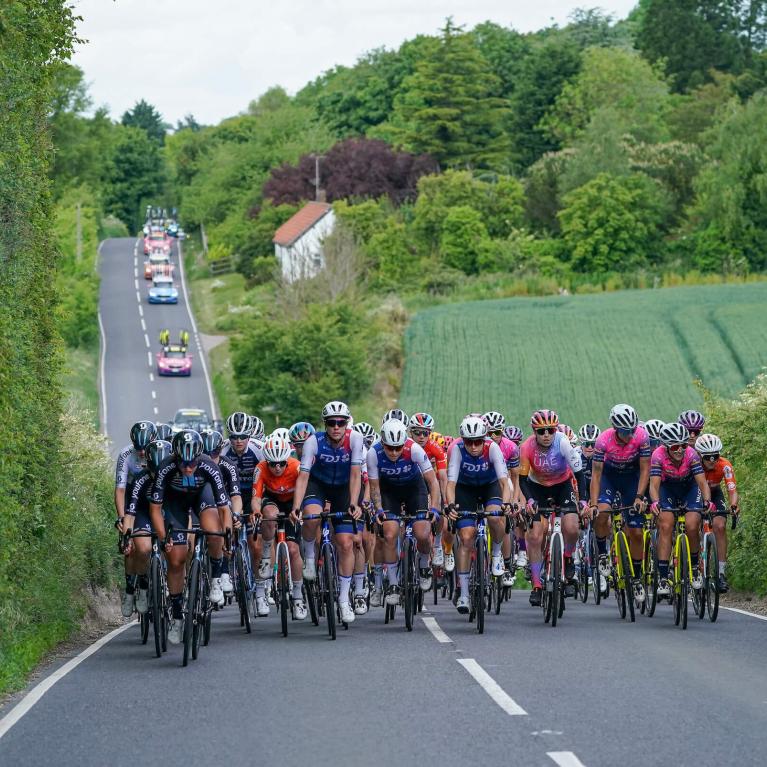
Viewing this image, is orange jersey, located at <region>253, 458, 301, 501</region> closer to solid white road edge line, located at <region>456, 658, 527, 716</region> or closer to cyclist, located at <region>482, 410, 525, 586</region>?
cyclist, located at <region>482, 410, 525, 586</region>

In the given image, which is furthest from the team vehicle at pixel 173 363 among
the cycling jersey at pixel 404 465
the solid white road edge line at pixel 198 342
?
the cycling jersey at pixel 404 465

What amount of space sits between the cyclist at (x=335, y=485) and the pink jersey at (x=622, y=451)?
319 cm

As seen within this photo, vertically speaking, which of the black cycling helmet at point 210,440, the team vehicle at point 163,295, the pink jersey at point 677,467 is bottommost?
the pink jersey at point 677,467

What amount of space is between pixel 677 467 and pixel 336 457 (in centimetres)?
378

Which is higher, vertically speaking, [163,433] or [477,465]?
[163,433]

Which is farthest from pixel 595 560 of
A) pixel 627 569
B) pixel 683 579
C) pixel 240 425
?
pixel 240 425

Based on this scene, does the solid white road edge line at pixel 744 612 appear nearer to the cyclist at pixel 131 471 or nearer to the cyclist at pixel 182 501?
the cyclist at pixel 182 501

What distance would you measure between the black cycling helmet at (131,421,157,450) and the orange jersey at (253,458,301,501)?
1.59 meters

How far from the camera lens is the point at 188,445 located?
1341 centimetres

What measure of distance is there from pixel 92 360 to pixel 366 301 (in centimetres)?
1577

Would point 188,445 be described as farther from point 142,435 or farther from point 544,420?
point 544,420

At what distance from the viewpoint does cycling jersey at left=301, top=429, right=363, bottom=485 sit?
51.3 feet

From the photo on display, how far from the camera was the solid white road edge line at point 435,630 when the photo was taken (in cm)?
1472

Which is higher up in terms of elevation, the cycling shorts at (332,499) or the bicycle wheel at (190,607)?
the cycling shorts at (332,499)
